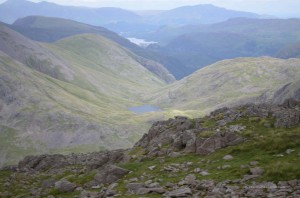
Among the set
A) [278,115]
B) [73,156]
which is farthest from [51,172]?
[278,115]

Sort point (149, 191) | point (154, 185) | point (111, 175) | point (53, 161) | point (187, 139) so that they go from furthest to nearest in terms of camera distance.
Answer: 1. point (53, 161)
2. point (187, 139)
3. point (111, 175)
4. point (154, 185)
5. point (149, 191)

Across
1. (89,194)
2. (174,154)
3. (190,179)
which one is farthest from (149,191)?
(174,154)

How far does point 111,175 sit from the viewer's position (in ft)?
127

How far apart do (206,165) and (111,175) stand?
10.4 m

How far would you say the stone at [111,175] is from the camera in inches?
1506

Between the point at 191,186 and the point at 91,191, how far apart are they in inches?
479

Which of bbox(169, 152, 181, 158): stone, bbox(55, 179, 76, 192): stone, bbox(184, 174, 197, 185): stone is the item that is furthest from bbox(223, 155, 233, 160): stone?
bbox(55, 179, 76, 192): stone

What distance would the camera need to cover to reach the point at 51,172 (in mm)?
60125

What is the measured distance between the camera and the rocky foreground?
87.6 feet

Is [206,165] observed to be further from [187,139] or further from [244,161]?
[187,139]

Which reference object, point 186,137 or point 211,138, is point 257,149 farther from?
point 186,137

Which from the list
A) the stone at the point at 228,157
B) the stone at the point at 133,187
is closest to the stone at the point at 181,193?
the stone at the point at 133,187

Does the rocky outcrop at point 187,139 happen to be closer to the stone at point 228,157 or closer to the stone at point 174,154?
the stone at point 174,154

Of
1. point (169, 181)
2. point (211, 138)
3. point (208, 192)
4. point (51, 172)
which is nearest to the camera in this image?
point (208, 192)
